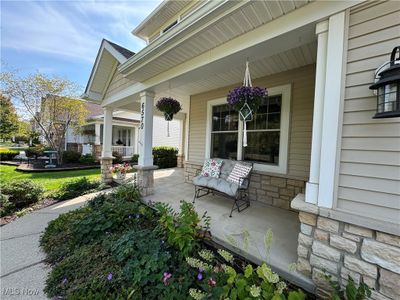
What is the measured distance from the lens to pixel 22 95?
9.43 metres

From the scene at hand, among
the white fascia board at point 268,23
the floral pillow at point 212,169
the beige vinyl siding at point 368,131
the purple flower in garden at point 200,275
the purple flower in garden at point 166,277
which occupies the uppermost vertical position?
the white fascia board at point 268,23

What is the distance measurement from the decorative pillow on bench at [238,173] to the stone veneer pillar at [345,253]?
1.70m

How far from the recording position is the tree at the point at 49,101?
930cm

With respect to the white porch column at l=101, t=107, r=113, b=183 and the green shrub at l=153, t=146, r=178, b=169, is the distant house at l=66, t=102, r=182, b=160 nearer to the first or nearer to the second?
the green shrub at l=153, t=146, r=178, b=169

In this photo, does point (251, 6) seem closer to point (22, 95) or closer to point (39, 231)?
point (39, 231)

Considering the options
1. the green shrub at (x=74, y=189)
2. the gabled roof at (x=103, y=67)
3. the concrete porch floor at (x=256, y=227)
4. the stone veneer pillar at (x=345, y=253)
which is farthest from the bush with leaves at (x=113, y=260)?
the gabled roof at (x=103, y=67)

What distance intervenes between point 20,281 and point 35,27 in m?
5.64

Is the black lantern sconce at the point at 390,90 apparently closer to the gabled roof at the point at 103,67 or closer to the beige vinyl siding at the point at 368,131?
the beige vinyl siding at the point at 368,131

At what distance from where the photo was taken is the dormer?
5035 millimetres

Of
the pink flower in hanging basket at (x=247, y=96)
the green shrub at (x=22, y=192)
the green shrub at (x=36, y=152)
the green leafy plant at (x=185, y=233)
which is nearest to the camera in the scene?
the green leafy plant at (x=185, y=233)

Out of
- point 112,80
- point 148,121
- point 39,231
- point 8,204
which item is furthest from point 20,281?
point 112,80

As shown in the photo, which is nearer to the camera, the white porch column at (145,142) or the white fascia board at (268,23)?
the white fascia board at (268,23)

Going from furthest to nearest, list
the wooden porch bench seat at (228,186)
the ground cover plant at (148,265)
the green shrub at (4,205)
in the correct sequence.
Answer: the green shrub at (4,205) → the wooden porch bench seat at (228,186) → the ground cover plant at (148,265)

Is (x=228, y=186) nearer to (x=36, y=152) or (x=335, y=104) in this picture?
(x=335, y=104)
